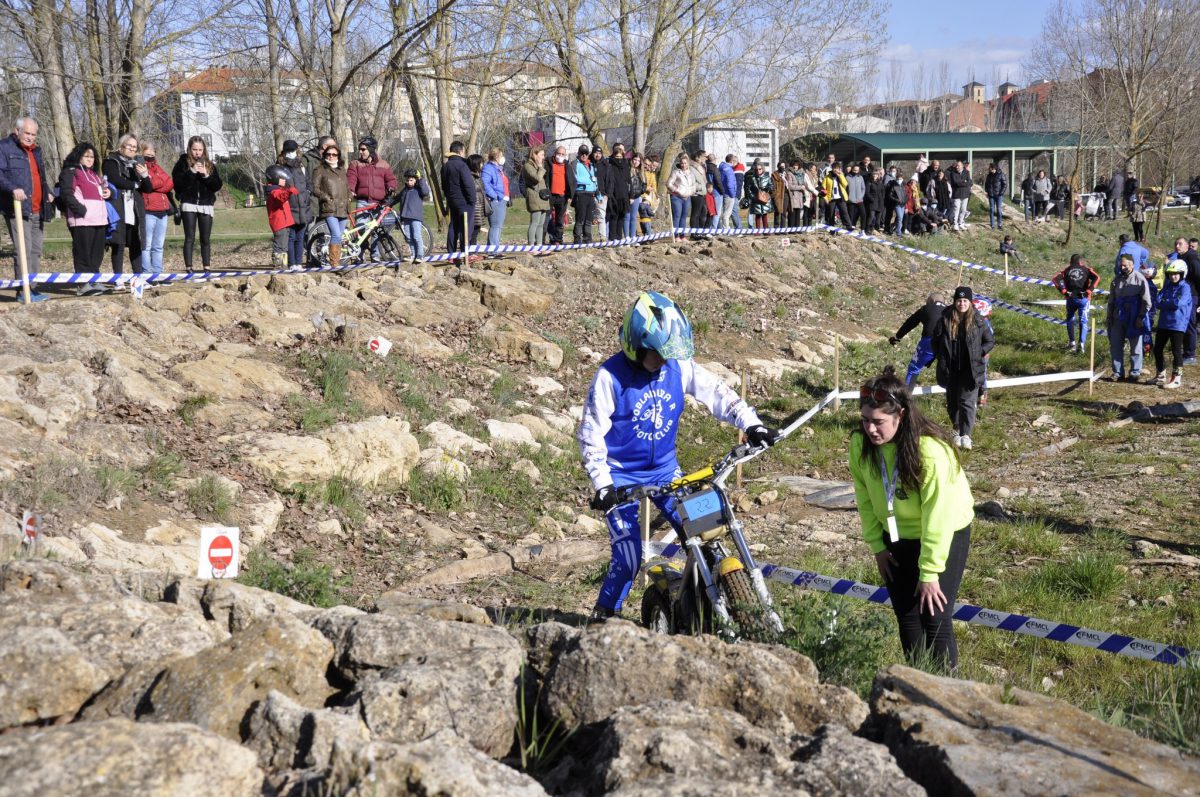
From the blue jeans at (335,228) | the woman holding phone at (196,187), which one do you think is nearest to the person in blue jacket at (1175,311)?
the blue jeans at (335,228)

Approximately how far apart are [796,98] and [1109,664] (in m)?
27.5

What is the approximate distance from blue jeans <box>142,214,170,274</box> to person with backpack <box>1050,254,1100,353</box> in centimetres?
1409

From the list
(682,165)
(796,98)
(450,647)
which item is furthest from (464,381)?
(796,98)

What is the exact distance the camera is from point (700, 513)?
5.23 metres

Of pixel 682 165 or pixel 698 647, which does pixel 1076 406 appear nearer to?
pixel 682 165

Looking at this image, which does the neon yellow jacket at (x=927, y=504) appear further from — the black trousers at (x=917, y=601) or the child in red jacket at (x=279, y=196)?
the child in red jacket at (x=279, y=196)

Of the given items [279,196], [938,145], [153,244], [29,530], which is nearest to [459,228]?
[279,196]

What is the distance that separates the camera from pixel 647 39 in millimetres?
27969

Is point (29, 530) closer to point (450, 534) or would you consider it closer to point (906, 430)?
point (450, 534)

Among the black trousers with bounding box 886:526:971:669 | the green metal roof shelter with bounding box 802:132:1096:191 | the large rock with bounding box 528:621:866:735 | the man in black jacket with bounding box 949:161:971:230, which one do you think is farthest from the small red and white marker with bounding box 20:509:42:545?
the green metal roof shelter with bounding box 802:132:1096:191

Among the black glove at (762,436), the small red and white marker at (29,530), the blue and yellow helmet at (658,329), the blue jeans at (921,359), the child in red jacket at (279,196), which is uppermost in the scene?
the child in red jacket at (279,196)

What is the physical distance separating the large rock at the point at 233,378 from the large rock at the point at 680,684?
7.49 meters

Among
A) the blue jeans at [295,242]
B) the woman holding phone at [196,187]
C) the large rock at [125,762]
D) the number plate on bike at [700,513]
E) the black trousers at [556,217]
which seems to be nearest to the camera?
the large rock at [125,762]

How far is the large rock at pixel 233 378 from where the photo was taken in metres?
10.3
